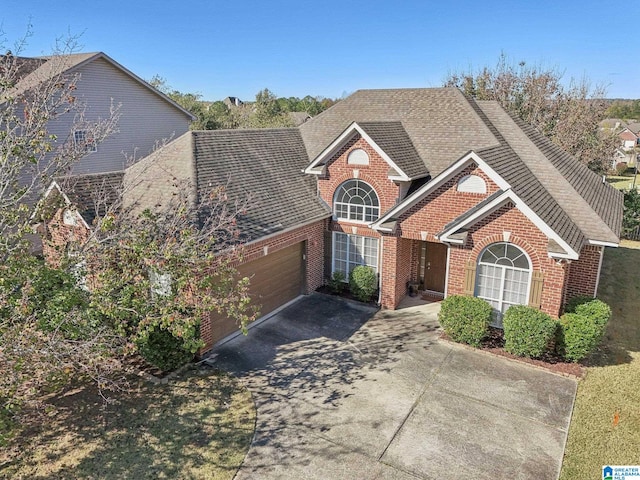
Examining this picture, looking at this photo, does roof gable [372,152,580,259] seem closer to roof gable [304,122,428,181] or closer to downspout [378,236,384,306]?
downspout [378,236,384,306]

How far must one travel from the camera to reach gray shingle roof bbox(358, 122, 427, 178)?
1641cm

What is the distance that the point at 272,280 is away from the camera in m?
15.9

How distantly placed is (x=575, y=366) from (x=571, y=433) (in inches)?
127

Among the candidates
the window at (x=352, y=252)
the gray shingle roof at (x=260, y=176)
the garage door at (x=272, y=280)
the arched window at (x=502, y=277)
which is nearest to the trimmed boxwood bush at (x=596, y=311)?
the arched window at (x=502, y=277)

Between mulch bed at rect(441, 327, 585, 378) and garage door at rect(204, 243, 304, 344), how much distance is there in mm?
5957

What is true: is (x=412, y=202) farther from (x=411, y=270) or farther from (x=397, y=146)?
(x=411, y=270)

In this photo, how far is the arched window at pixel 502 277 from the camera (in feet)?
43.7

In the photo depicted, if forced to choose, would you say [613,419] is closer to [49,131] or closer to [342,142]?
[342,142]

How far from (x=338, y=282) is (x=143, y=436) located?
9.73 metres

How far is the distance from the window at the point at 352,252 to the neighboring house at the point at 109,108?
1211cm

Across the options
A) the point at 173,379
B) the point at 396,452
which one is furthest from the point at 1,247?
the point at 396,452

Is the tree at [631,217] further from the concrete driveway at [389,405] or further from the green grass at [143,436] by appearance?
the green grass at [143,436]

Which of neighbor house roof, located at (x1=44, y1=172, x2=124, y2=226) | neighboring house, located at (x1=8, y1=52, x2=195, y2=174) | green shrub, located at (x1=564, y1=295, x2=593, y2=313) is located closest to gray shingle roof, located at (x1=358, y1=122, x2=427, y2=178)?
green shrub, located at (x1=564, y1=295, x2=593, y2=313)

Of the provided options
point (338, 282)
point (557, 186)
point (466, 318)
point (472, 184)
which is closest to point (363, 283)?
point (338, 282)
